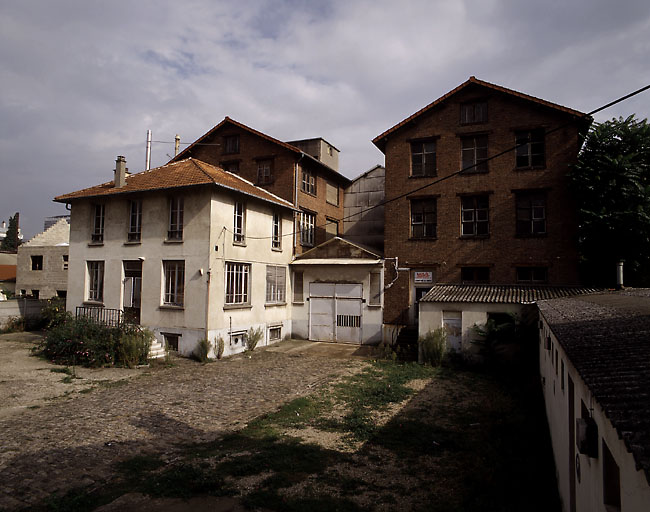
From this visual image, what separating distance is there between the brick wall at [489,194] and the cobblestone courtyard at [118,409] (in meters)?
6.74

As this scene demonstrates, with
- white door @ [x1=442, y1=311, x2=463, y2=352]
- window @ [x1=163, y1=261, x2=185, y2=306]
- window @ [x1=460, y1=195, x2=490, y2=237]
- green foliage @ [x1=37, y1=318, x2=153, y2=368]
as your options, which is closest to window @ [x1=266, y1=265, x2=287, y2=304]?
window @ [x1=163, y1=261, x2=185, y2=306]

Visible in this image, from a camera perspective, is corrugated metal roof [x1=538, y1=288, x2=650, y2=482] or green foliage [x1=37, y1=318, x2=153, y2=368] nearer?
corrugated metal roof [x1=538, y1=288, x2=650, y2=482]

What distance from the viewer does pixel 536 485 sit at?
265 inches

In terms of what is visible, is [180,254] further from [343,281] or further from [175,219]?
[343,281]

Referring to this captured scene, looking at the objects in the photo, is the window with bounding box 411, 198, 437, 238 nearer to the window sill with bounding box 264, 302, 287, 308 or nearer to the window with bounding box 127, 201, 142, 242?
the window sill with bounding box 264, 302, 287, 308

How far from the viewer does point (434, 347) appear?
16.1 m

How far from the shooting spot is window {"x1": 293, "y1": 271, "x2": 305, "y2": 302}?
74.4ft

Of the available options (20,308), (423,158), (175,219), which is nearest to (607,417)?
(175,219)

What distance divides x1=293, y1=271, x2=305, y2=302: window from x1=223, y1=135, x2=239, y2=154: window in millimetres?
8364

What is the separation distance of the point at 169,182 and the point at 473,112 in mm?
14666

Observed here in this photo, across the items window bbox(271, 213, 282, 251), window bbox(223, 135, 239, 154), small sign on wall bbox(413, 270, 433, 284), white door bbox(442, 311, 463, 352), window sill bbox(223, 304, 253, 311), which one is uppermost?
window bbox(223, 135, 239, 154)

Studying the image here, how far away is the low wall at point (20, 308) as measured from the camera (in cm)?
2247

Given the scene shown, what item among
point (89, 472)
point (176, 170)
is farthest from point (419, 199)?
point (89, 472)

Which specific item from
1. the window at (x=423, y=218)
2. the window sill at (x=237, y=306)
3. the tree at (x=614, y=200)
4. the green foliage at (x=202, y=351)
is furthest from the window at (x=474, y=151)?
the green foliage at (x=202, y=351)
